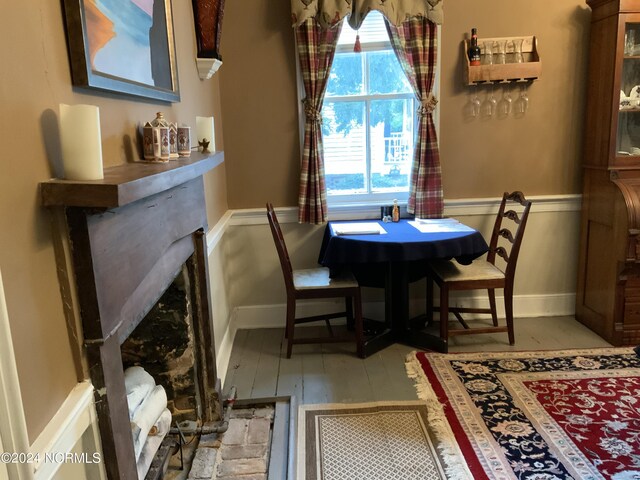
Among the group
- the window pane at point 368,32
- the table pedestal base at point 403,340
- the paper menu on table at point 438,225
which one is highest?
the window pane at point 368,32

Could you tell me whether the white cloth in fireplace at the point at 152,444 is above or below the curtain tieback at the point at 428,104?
below

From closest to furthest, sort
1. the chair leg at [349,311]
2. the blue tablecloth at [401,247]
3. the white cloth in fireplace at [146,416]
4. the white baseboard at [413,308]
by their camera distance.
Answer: the white cloth in fireplace at [146,416] < the blue tablecloth at [401,247] < the chair leg at [349,311] < the white baseboard at [413,308]

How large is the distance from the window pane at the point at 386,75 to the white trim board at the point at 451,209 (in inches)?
31.5

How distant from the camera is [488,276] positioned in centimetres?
309

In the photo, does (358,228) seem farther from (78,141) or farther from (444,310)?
(78,141)

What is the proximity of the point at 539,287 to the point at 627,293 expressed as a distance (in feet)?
2.14

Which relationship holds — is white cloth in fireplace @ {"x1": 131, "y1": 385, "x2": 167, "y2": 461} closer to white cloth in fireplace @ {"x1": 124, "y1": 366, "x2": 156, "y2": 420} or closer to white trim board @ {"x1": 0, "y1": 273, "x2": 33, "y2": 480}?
white cloth in fireplace @ {"x1": 124, "y1": 366, "x2": 156, "y2": 420}

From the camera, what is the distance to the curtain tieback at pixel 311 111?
10.9ft

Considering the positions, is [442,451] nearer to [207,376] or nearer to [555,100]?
[207,376]

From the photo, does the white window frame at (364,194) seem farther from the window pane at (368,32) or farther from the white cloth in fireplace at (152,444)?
the white cloth in fireplace at (152,444)

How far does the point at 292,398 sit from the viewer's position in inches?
→ 103

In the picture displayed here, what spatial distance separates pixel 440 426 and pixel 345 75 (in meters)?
2.31

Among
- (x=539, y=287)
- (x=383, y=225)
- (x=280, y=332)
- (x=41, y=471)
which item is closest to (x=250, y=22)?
(x=383, y=225)

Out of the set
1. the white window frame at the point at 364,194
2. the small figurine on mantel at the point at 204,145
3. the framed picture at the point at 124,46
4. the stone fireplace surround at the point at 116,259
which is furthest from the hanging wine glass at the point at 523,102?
the stone fireplace surround at the point at 116,259
